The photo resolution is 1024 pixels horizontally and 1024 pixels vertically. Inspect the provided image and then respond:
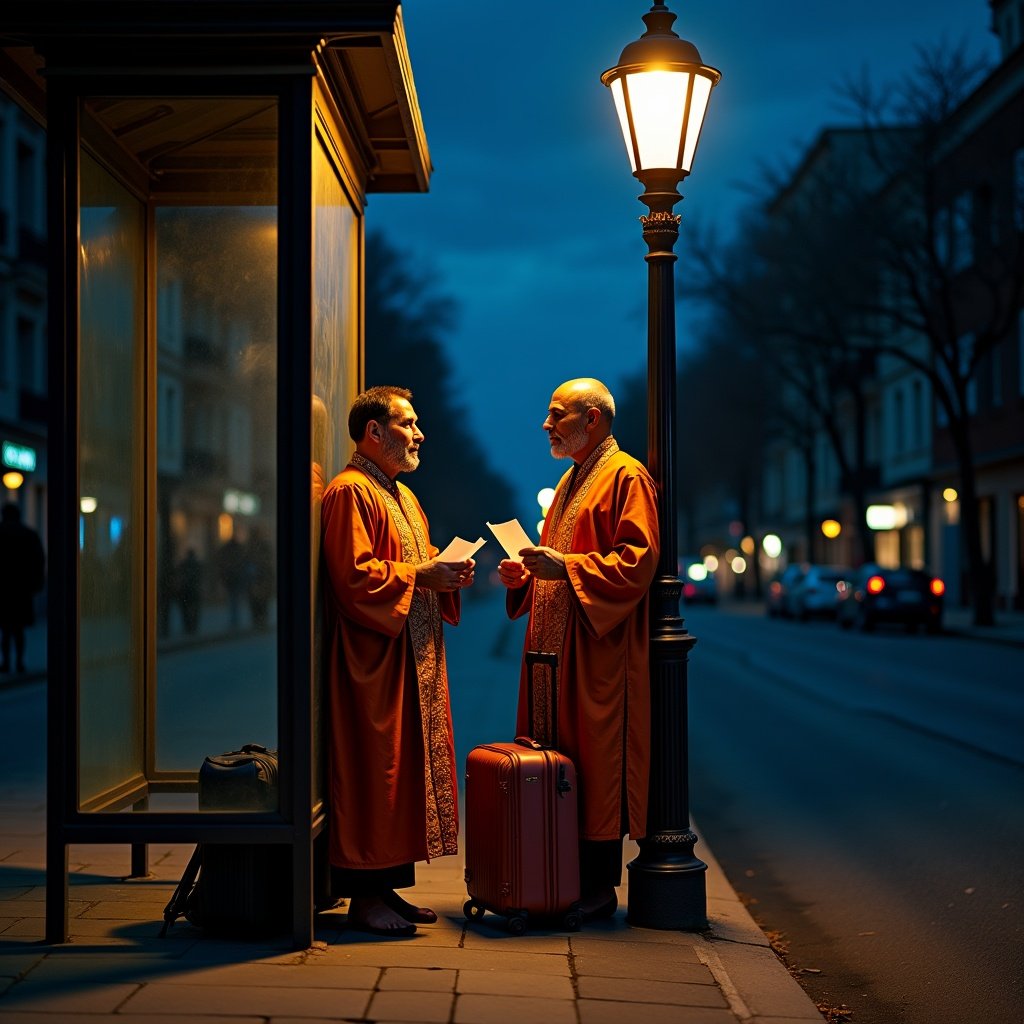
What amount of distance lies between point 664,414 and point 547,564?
0.87 metres

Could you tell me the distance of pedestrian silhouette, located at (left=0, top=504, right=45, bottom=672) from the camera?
1961cm

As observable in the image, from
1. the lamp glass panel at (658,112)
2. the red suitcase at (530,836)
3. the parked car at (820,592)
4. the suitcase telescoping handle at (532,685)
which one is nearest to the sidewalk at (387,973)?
the red suitcase at (530,836)

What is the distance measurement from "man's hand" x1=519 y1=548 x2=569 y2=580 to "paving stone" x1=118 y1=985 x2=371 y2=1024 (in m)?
1.78

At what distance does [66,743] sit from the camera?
18.6ft

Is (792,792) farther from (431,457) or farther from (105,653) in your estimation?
(431,457)

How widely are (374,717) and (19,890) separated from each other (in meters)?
1.86

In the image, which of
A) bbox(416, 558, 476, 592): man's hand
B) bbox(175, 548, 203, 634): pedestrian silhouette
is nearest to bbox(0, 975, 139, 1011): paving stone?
bbox(416, 558, 476, 592): man's hand

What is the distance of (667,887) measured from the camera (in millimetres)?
6176

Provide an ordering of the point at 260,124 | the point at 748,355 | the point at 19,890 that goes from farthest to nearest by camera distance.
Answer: the point at 748,355, the point at 19,890, the point at 260,124

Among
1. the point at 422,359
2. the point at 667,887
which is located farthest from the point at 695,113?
the point at 422,359

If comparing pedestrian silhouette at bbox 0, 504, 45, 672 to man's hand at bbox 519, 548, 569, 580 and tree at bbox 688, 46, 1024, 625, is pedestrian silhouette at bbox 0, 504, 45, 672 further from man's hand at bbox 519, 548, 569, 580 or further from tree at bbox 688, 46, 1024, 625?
tree at bbox 688, 46, 1024, 625

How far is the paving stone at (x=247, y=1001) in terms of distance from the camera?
4.64 metres

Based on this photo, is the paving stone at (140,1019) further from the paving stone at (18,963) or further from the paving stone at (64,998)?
the paving stone at (18,963)

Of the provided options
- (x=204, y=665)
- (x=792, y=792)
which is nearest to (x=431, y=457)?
(x=792, y=792)
